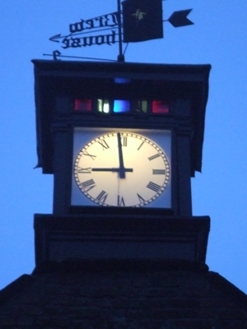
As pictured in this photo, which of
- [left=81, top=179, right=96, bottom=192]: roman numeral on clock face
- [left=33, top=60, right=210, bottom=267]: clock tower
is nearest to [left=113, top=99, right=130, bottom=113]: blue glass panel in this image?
[left=33, top=60, right=210, bottom=267]: clock tower

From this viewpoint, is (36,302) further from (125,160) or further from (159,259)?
(125,160)

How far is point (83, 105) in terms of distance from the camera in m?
12.0

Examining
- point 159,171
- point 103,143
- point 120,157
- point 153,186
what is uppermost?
point 103,143

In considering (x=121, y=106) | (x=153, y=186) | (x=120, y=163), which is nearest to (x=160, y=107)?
(x=121, y=106)

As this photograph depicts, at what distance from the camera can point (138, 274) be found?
32.9ft

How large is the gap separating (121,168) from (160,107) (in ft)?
3.64

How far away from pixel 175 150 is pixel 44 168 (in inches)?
80.1

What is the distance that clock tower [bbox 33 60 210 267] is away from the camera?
1078 cm

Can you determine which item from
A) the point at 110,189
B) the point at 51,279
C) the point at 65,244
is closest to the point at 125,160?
the point at 110,189

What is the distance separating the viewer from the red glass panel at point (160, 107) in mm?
11977

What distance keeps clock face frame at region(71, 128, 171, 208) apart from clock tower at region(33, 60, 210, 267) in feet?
0.03

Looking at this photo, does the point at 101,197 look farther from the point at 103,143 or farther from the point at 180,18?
the point at 180,18

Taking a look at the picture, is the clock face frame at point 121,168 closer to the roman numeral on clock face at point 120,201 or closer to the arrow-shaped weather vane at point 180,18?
the roman numeral on clock face at point 120,201

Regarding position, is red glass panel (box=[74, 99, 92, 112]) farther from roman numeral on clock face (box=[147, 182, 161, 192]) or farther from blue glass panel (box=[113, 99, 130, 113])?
roman numeral on clock face (box=[147, 182, 161, 192])
